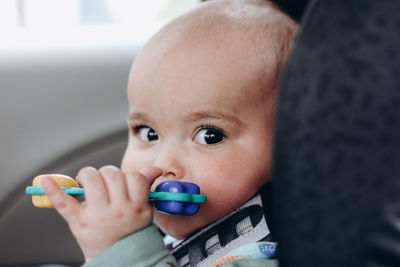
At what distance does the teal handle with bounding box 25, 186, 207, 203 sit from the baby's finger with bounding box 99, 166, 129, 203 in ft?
0.13

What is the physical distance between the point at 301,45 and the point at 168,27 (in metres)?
0.55

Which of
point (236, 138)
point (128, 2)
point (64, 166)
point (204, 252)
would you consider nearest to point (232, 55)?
point (236, 138)

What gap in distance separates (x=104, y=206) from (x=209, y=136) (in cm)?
25

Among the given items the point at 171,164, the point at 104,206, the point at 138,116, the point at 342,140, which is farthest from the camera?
the point at 138,116

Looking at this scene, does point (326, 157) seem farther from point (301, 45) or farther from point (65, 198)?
point (65, 198)

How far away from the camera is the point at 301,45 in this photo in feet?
1.64

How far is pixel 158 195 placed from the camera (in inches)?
30.4

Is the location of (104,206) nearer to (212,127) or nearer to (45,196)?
(45,196)

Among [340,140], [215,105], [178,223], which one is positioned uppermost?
[340,140]


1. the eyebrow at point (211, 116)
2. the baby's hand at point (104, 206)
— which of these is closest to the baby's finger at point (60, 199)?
the baby's hand at point (104, 206)

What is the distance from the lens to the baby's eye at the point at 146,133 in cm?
99

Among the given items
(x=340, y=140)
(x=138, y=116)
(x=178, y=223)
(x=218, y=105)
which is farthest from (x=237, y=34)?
(x=340, y=140)

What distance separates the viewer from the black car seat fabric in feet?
1.46

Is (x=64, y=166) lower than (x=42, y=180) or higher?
lower
